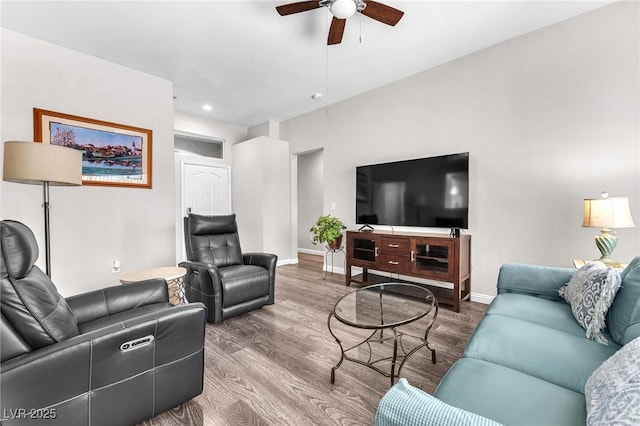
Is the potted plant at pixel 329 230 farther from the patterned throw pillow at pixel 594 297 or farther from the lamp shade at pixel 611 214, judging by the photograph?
the patterned throw pillow at pixel 594 297

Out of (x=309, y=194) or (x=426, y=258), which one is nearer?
(x=426, y=258)

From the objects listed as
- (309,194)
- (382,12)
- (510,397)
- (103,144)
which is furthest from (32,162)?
(309,194)

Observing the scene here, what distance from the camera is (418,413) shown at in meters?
0.67

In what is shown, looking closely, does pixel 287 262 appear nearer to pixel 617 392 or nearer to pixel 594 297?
pixel 594 297

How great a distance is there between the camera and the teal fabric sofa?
0.70m

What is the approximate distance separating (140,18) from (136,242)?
94.8 inches

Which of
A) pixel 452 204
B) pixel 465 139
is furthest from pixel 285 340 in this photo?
pixel 465 139

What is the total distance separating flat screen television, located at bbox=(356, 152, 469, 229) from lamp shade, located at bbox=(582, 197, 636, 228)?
1122 millimetres

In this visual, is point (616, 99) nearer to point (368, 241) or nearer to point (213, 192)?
point (368, 241)

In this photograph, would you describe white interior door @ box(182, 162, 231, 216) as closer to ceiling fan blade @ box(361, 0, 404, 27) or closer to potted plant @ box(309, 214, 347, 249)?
potted plant @ box(309, 214, 347, 249)

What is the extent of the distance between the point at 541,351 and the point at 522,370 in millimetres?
189

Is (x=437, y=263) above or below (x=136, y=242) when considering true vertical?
below

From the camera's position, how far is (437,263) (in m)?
3.22

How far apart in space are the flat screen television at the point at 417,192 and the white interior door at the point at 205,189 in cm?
283
